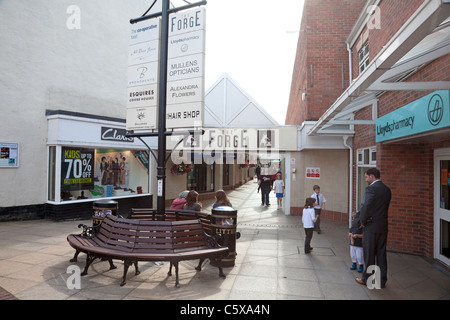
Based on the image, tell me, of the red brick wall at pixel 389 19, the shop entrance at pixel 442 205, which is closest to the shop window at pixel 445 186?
the shop entrance at pixel 442 205

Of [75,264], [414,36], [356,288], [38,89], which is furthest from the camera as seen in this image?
[38,89]

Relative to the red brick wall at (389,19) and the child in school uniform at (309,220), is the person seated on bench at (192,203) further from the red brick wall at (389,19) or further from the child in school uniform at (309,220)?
the red brick wall at (389,19)

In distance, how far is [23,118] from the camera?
9.07 m

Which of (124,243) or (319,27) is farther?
(319,27)

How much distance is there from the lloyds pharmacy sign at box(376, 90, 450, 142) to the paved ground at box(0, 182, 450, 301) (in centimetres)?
241

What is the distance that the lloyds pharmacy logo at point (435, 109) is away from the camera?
13.0ft

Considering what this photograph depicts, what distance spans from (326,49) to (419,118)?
7.25m

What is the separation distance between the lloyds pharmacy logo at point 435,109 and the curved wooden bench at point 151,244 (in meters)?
3.58

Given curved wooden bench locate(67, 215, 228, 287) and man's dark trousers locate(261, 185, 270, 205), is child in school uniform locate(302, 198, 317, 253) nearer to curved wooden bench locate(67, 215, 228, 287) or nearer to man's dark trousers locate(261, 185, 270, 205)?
curved wooden bench locate(67, 215, 228, 287)

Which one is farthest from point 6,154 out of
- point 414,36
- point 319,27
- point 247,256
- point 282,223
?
point 319,27

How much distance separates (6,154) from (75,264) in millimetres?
5609

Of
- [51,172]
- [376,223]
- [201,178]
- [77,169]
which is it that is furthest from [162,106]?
[201,178]
